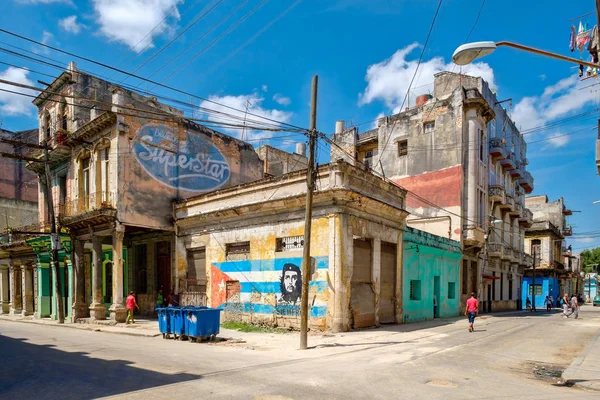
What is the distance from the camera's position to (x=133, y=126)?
2155 centimetres

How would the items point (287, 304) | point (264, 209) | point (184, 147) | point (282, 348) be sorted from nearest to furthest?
point (282, 348), point (287, 304), point (264, 209), point (184, 147)

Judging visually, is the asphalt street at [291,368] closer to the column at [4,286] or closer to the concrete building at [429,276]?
the concrete building at [429,276]

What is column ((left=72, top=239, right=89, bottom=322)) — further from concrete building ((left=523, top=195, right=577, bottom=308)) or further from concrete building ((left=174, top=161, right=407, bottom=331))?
concrete building ((left=523, top=195, right=577, bottom=308))

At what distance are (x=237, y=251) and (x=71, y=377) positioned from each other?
38.4 feet

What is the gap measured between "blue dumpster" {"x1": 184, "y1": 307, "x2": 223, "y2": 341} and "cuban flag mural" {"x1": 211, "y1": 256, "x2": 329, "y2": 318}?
12.4 ft

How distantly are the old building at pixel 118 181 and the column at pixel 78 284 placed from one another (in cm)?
6

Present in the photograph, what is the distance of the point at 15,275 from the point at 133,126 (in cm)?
1983

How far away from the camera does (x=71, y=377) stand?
8.26m

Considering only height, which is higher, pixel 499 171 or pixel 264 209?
pixel 499 171

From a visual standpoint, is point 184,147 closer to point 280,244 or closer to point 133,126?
point 133,126

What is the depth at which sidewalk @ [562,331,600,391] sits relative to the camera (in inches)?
315

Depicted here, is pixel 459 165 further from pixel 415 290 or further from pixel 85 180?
pixel 85 180

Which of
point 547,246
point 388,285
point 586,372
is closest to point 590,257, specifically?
point 547,246

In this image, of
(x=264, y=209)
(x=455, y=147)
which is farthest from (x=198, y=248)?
(x=455, y=147)
